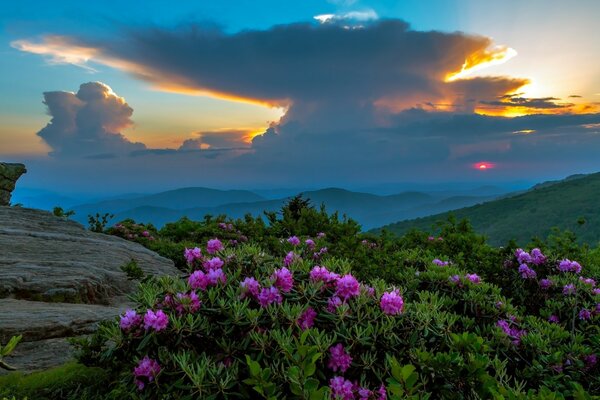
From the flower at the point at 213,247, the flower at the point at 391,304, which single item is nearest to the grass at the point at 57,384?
the flower at the point at 213,247

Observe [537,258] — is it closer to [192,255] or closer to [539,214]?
[192,255]

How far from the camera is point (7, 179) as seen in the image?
65.9 ft

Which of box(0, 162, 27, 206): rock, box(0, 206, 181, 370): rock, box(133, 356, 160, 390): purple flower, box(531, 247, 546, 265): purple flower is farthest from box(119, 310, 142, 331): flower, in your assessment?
box(0, 162, 27, 206): rock

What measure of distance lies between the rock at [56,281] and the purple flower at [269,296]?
3072mm

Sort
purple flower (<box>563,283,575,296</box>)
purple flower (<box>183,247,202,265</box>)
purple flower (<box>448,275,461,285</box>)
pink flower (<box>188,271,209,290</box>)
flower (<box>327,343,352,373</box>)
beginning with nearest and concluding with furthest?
flower (<box>327,343,352,373</box>) → pink flower (<box>188,271,209,290</box>) → purple flower (<box>183,247,202,265</box>) → purple flower (<box>448,275,461,285</box>) → purple flower (<box>563,283,575,296</box>)

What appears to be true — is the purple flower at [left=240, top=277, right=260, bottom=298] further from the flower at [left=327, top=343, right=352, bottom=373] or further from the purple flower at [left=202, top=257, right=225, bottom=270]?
the flower at [left=327, top=343, right=352, bottom=373]

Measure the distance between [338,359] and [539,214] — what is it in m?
131

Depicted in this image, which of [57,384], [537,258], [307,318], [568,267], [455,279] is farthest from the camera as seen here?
[537,258]

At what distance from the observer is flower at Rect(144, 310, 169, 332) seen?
3.52m

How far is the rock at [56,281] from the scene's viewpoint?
567 cm

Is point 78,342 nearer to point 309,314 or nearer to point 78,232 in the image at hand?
point 309,314

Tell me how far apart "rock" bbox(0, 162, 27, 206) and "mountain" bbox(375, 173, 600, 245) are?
85.1m

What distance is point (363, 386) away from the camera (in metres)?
3.39

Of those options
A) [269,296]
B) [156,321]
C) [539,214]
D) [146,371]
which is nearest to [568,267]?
[269,296]
